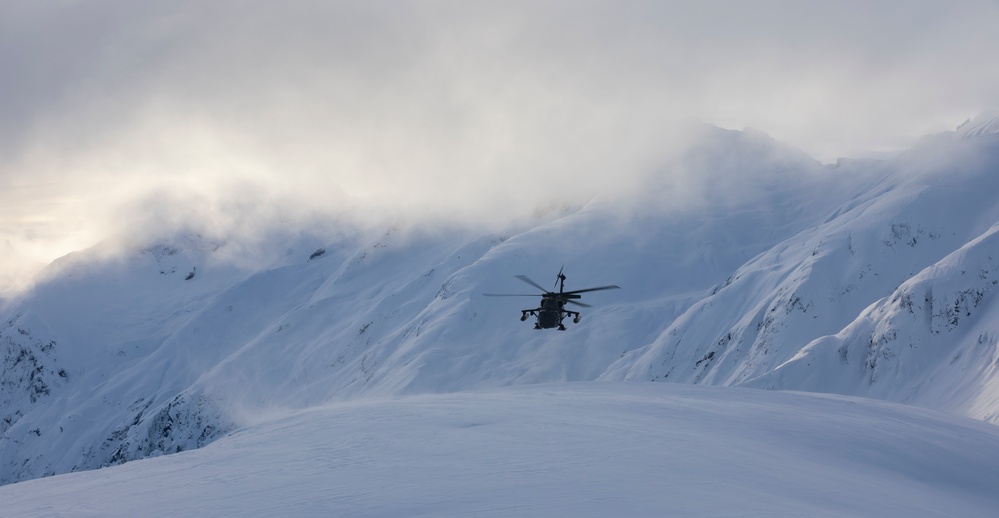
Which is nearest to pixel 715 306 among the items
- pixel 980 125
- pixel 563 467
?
pixel 980 125

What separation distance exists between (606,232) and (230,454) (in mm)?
153066

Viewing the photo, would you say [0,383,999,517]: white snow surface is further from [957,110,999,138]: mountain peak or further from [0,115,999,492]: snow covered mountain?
[957,110,999,138]: mountain peak

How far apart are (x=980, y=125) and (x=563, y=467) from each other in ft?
587

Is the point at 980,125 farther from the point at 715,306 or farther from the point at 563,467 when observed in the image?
the point at 563,467

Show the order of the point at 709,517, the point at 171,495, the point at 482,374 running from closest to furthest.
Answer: the point at 709,517 < the point at 171,495 < the point at 482,374

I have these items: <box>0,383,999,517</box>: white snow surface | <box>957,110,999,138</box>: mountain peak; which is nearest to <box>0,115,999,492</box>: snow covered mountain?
<box>957,110,999,138</box>: mountain peak

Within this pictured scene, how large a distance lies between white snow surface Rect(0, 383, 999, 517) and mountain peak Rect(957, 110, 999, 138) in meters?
146

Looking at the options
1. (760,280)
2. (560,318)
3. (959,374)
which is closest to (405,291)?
(760,280)

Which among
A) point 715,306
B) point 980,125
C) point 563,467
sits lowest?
point 563,467

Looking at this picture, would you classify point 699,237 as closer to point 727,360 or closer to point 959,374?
point 727,360

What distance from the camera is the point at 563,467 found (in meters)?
23.2

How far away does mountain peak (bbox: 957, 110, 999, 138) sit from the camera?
161625mm

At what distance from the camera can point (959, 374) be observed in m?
92.2

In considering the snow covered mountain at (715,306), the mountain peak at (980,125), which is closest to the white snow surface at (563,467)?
the snow covered mountain at (715,306)
